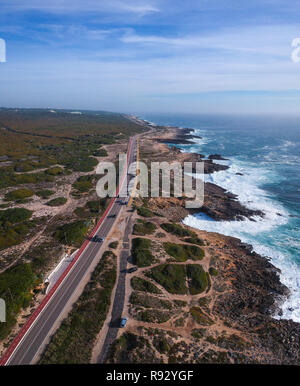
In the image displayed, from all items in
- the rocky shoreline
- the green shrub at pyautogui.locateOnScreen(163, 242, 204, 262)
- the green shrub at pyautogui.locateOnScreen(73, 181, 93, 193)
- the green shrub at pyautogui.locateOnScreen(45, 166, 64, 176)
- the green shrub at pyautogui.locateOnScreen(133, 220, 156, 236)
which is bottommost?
the rocky shoreline

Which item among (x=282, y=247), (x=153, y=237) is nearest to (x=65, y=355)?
(x=153, y=237)

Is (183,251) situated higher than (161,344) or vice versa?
(183,251)

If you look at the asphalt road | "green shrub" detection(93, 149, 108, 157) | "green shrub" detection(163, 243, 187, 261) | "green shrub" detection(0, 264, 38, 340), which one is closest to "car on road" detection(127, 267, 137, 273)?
the asphalt road

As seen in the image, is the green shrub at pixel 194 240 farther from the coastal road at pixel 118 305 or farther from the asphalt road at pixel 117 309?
the asphalt road at pixel 117 309

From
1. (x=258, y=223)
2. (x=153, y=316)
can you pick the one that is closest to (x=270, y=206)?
(x=258, y=223)

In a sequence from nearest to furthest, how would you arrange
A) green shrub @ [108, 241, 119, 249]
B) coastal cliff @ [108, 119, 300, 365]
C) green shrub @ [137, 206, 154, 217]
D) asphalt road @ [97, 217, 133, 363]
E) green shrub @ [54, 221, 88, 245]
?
asphalt road @ [97, 217, 133, 363], coastal cliff @ [108, 119, 300, 365], green shrub @ [108, 241, 119, 249], green shrub @ [54, 221, 88, 245], green shrub @ [137, 206, 154, 217]

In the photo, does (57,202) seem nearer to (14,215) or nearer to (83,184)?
(14,215)

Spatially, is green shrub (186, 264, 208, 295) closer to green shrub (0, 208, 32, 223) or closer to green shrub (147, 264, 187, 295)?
green shrub (147, 264, 187, 295)
